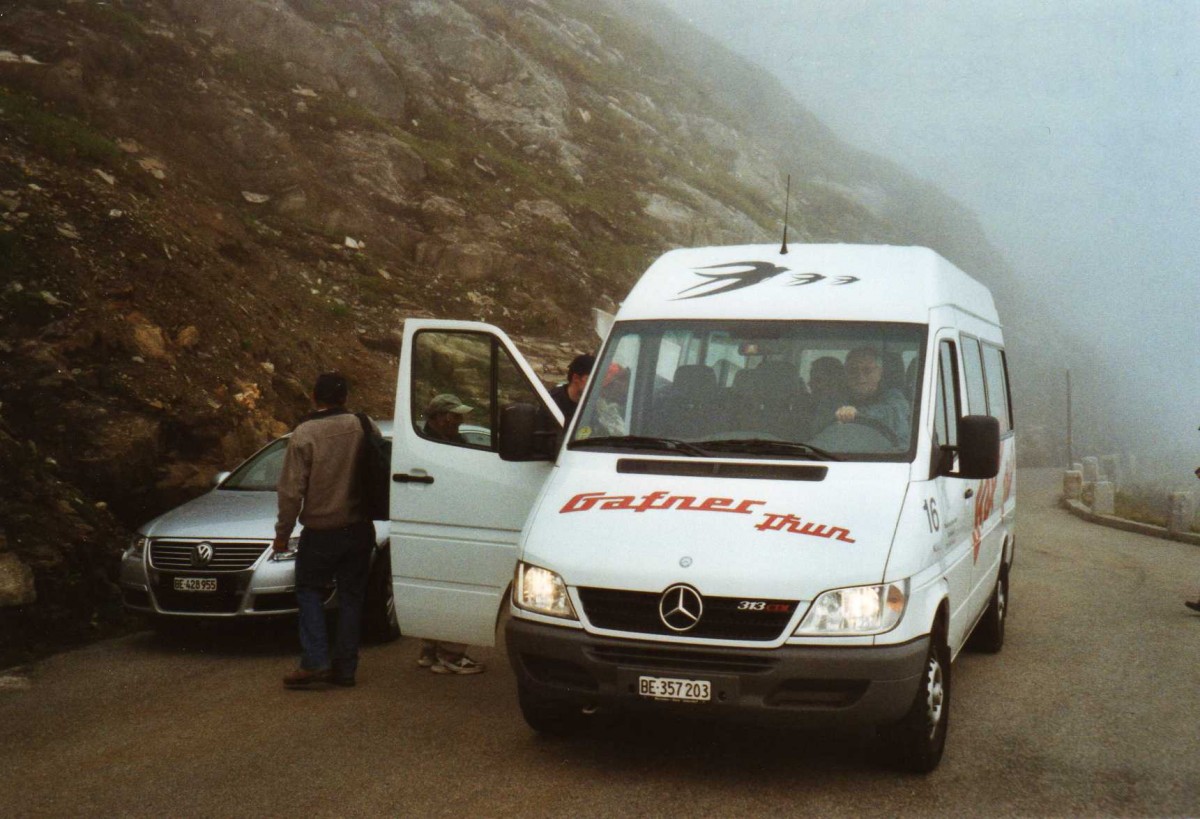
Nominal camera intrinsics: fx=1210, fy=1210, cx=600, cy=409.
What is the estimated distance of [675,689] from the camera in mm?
5027

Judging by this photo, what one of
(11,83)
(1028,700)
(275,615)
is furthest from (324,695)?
(11,83)

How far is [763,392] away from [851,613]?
4.68 feet

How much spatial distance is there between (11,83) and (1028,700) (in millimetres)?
18588

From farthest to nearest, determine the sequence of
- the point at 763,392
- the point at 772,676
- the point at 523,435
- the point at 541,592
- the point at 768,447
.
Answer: the point at 523,435, the point at 763,392, the point at 768,447, the point at 541,592, the point at 772,676

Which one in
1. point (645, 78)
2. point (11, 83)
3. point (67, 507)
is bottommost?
point (67, 507)

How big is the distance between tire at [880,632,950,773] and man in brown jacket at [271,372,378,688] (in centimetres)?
357

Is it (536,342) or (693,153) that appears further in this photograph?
(693,153)

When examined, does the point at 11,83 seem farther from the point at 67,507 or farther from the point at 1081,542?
the point at 1081,542

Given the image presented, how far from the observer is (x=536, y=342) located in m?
25.1

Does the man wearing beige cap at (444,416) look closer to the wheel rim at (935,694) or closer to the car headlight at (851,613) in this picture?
the car headlight at (851,613)

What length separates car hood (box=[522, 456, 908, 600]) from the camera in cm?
499

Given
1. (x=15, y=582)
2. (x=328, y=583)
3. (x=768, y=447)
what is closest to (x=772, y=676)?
(x=768, y=447)

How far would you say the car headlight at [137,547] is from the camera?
8.84 metres

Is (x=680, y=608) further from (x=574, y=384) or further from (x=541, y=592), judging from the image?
(x=574, y=384)
